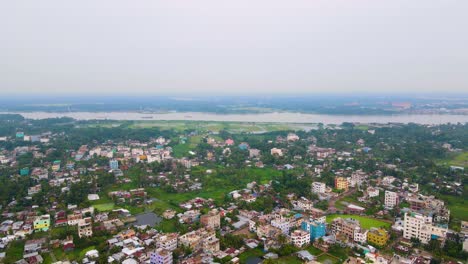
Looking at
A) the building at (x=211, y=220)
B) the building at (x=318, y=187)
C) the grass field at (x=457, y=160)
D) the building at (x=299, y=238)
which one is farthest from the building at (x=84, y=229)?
the grass field at (x=457, y=160)

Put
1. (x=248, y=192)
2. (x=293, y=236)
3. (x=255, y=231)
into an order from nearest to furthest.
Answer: (x=293, y=236) < (x=255, y=231) < (x=248, y=192)

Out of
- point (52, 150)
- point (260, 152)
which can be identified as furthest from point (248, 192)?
point (52, 150)

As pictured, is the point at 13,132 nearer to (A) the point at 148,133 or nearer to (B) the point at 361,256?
(A) the point at 148,133

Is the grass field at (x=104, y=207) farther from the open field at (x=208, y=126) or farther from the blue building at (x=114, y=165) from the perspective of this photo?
the open field at (x=208, y=126)

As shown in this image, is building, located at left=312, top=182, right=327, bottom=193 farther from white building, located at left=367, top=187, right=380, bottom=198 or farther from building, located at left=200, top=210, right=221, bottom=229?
building, located at left=200, top=210, right=221, bottom=229

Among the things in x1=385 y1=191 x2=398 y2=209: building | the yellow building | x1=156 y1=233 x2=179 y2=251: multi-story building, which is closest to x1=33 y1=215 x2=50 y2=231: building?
x1=156 y1=233 x2=179 y2=251: multi-story building

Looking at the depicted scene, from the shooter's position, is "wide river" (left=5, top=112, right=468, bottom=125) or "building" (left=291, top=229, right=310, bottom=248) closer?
"building" (left=291, top=229, right=310, bottom=248)
